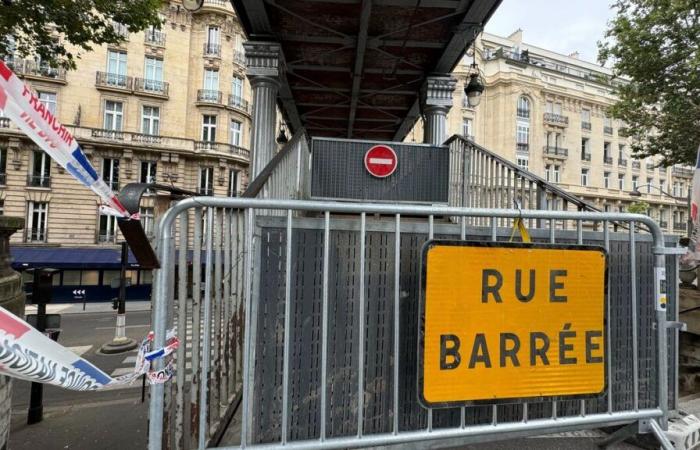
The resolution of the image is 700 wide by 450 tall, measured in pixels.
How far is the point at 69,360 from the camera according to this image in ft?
5.36

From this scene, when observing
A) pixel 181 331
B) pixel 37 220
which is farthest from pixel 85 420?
pixel 37 220

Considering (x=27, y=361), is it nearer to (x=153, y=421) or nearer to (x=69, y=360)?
(x=69, y=360)

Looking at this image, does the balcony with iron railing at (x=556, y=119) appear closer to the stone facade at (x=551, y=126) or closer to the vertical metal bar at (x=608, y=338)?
the stone facade at (x=551, y=126)

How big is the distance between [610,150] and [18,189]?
54423 millimetres

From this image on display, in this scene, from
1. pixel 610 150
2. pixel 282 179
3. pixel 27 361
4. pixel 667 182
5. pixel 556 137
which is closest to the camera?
pixel 27 361

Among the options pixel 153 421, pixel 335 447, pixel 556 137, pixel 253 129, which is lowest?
pixel 335 447

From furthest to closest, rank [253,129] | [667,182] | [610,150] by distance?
1. [667,182]
2. [610,150]
3. [253,129]

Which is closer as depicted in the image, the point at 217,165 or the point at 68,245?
→ the point at 68,245

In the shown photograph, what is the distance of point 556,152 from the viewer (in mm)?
39125

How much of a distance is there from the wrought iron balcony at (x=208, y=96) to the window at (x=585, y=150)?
125ft

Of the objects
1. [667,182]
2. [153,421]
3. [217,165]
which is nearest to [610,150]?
[667,182]

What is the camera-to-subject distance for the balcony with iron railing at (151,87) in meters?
24.6

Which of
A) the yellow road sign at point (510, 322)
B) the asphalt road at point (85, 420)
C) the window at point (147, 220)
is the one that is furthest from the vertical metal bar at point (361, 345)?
the asphalt road at point (85, 420)

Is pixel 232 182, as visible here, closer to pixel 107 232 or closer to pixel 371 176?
pixel 107 232
